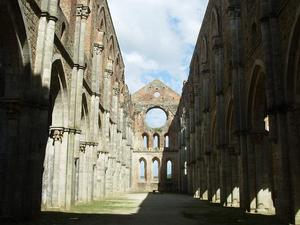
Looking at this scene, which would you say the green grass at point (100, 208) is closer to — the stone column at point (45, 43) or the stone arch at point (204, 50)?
the stone column at point (45, 43)

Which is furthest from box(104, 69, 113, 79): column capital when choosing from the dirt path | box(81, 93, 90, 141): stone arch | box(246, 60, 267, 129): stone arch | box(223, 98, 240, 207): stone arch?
box(246, 60, 267, 129): stone arch

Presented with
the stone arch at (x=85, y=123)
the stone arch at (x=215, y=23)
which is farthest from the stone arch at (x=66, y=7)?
the stone arch at (x=215, y=23)

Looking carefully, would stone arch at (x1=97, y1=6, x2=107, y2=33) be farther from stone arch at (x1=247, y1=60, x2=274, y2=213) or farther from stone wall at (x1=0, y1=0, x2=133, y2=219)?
stone arch at (x1=247, y1=60, x2=274, y2=213)

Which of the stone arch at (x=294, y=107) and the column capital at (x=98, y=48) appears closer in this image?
the stone arch at (x=294, y=107)

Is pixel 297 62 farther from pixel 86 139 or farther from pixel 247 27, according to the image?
pixel 86 139

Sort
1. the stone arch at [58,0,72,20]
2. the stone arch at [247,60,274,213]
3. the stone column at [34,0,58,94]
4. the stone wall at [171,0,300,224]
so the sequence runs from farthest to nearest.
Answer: the stone arch at [58,0,72,20]
the stone arch at [247,60,274,213]
the stone column at [34,0,58,94]
the stone wall at [171,0,300,224]

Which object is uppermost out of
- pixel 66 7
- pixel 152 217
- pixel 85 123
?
pixel 66 7

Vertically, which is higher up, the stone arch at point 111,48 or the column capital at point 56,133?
the stone arch at point 111,48

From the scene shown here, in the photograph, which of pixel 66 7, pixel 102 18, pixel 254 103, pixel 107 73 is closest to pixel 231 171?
pixel 254 103

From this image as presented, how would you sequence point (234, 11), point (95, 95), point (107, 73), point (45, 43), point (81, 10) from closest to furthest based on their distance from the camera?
1. point (45, 43)
2. point (234, 11)
3. point (81, 10)
4. point (95, 95)
5. point (107, 73)

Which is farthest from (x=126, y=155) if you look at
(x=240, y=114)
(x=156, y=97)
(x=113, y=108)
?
(x=240, y=114)

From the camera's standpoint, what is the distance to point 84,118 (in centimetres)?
2314

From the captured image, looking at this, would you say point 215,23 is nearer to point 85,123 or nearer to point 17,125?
point 85,123

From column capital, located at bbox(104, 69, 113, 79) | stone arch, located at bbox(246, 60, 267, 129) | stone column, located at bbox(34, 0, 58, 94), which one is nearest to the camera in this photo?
stone column, located at bbox(34, 0, 58, 94)
